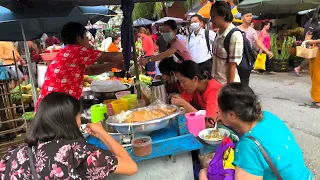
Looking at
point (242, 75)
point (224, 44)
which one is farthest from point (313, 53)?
point (224, 44)

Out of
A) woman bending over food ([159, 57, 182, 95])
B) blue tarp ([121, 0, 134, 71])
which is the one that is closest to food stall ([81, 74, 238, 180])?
blue tarp ([121, 0, 134, 71])

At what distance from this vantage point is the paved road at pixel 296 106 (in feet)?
12.1

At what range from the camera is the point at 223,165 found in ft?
5.36

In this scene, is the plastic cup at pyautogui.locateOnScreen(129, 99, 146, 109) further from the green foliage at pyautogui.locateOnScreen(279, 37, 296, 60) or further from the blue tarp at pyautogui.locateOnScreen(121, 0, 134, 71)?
the green foliage at pyautogui.locateOnScreen(279, 37, 296, 60)

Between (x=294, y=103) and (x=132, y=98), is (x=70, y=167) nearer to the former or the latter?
(x=132, y=98)

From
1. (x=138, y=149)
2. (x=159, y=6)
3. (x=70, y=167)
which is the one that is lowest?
(x=138, y=149)

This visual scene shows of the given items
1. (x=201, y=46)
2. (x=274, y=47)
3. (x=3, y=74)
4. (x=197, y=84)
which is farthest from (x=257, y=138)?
(x=274, y=47)

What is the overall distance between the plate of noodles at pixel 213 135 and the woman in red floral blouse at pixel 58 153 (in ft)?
2.58

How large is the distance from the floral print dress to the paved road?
105 inches

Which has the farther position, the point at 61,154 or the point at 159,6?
the point at 159,6

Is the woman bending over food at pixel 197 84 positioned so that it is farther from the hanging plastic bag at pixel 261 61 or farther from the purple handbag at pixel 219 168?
the hanging plastic bag at pixel 261 61

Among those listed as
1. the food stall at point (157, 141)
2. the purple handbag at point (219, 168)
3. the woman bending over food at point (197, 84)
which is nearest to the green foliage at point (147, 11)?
the woman bending over food at point (197, 84)

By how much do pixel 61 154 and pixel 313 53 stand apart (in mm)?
4789

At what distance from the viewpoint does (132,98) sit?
265 centimetres
